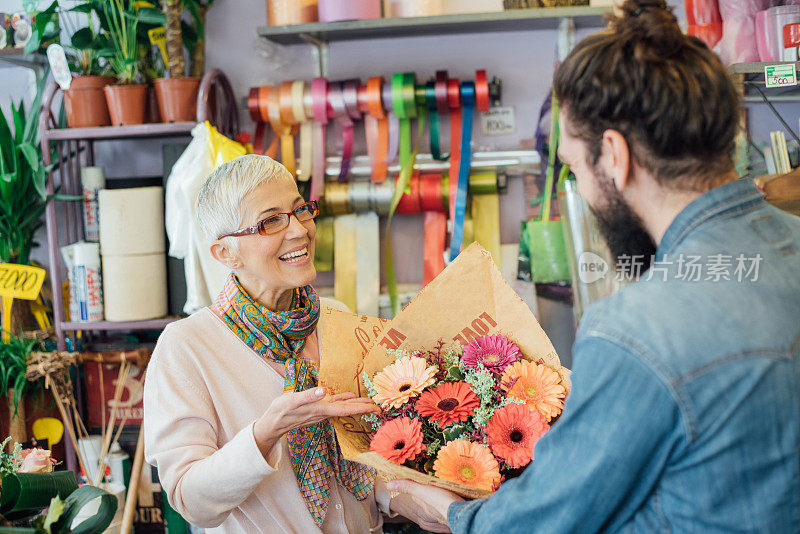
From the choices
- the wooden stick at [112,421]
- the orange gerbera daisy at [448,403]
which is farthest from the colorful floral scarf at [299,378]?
the wooden stick at [112,421]

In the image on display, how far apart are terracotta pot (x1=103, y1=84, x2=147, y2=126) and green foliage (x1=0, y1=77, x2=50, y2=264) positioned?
1.14ft

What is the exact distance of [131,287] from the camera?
2.82 metres

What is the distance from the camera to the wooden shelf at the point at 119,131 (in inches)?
109

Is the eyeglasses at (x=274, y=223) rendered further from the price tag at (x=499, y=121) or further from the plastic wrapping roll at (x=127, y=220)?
the price tag at (x=499, y=121)

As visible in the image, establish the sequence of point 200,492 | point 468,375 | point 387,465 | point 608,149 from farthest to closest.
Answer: point 200,492
point 468,375
point 387,465
point 608,149

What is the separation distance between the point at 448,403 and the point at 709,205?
545mm

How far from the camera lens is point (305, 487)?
5.11 ft

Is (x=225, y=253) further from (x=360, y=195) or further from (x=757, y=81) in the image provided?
(x=757, y=81)

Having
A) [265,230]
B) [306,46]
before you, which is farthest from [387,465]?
[306,46]

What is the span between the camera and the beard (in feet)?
3.25

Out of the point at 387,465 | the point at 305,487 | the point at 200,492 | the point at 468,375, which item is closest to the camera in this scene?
the point at 387,465

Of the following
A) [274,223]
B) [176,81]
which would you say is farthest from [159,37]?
[274,223]

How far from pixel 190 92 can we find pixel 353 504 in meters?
1.81

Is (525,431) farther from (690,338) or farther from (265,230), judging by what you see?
(265,230)
